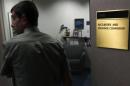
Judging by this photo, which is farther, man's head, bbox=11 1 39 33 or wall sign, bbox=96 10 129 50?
wall sign, bbox=96 10 129 50

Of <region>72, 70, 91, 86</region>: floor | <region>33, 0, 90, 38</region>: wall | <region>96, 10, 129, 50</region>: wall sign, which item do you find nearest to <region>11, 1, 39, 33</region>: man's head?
<region>96, 10, 129, 50</region>: wall sign

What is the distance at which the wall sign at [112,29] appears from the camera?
2.80m

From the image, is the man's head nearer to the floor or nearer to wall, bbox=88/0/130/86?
wall, bbox=88/0/130/86

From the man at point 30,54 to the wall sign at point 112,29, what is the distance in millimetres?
1605

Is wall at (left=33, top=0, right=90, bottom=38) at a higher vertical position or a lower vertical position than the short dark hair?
higher

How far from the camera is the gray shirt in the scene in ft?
4.35

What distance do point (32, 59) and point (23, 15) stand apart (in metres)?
0.32

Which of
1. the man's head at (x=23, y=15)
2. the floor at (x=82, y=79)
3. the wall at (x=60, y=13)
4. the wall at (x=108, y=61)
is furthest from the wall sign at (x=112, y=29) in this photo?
the wall at (x=60, y=13)

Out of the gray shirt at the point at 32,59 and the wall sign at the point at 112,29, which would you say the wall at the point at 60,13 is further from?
the gray shirt at the point at 32,59

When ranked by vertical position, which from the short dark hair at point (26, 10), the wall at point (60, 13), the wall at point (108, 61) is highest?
the wall at point (60, 13)

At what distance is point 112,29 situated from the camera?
9.72 feet

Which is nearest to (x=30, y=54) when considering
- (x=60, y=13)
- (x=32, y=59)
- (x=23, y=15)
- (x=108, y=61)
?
(x=32, y=59)

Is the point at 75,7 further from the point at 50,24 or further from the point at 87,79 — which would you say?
the point at 87,79

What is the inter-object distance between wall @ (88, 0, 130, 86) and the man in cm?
168
